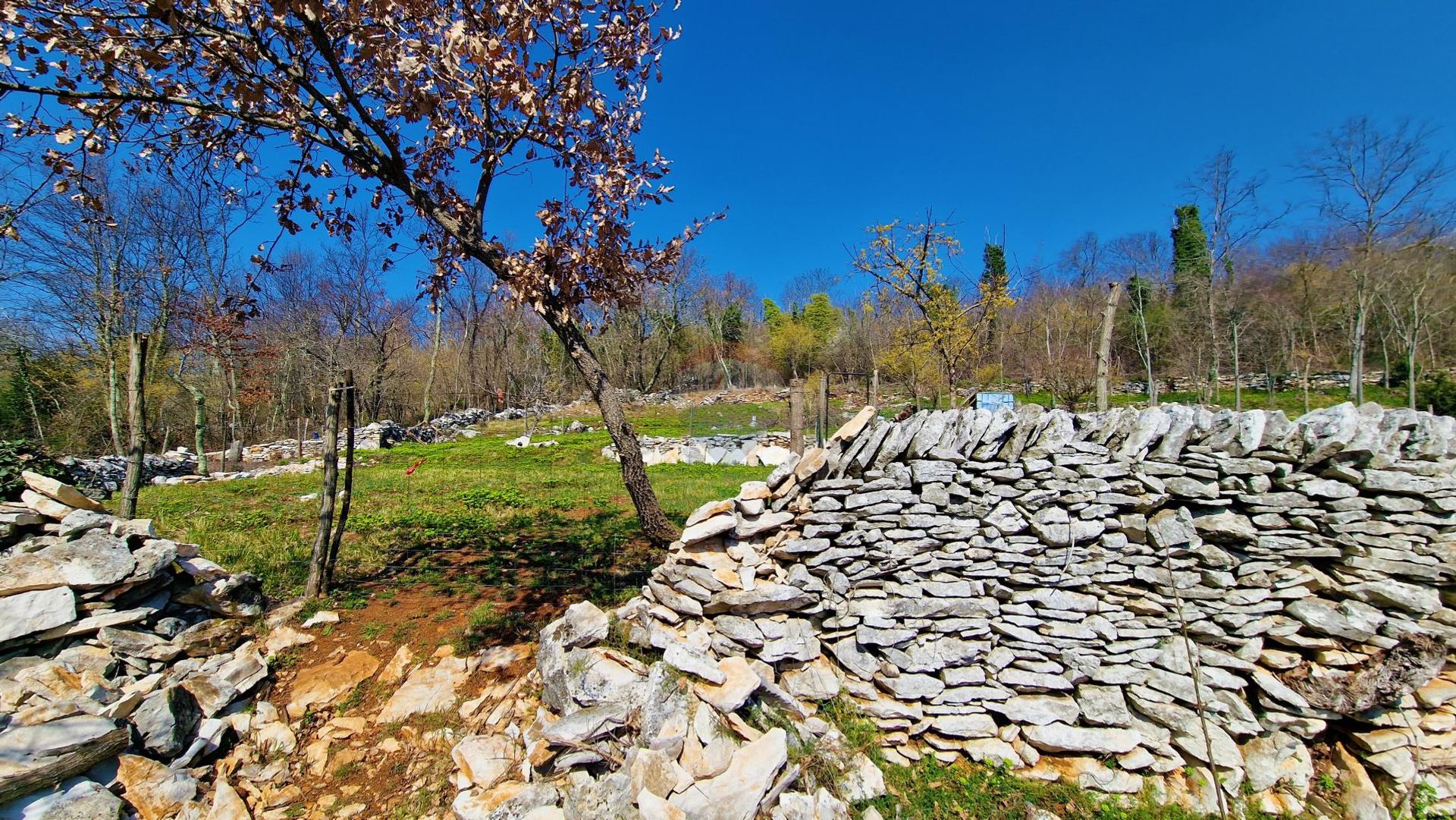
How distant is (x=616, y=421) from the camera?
4.07m

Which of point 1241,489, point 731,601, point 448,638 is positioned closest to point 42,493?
point 448,638

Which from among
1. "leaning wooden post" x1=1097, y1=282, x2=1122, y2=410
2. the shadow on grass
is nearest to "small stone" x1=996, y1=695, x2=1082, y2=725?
the shadow on grass

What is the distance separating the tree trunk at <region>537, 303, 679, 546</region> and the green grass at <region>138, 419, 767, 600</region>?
669 millimetres

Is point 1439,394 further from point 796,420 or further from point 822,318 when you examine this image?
point 822,318

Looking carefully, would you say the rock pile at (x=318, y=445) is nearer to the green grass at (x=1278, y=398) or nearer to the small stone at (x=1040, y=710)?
the small stone at (x=1040, y=710)

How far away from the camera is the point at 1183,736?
11.0ft

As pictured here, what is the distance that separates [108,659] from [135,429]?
2.84 meters

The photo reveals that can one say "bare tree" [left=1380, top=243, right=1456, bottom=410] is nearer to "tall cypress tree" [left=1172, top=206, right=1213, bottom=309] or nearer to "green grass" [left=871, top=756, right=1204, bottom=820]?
"tall cypress tree" [left=1172, top=206, right=1213, bottom=309]

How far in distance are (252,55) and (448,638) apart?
4182 millimetres

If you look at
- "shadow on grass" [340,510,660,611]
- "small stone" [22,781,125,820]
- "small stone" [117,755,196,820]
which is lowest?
"small stone" [117,755,196,820]

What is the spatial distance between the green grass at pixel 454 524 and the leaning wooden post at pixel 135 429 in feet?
2.43

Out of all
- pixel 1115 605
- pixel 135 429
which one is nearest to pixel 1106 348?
pixel 1115 605

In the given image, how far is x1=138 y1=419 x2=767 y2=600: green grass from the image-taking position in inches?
189

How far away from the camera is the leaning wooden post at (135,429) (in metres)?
4.74
